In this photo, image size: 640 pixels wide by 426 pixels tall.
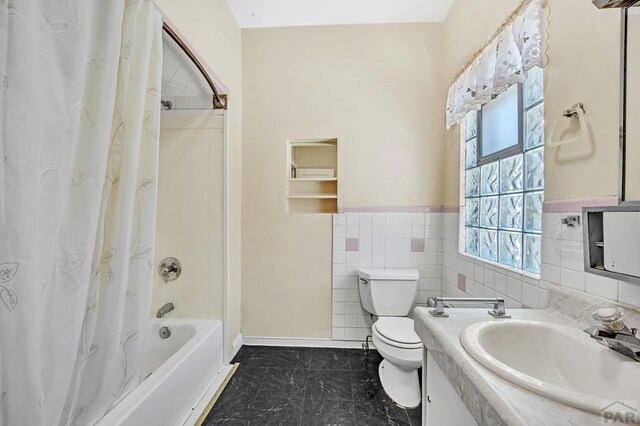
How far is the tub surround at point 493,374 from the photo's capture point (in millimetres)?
489

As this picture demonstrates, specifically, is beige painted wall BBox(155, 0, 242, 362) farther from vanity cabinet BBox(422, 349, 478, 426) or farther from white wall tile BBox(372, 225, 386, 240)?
vanity cabinet BBox(422, 349, 478, 426)

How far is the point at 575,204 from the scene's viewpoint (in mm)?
1010

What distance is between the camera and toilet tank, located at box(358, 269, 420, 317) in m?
2.01

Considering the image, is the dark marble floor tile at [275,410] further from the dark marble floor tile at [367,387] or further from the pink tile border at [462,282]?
the pink tile border at [462,282]

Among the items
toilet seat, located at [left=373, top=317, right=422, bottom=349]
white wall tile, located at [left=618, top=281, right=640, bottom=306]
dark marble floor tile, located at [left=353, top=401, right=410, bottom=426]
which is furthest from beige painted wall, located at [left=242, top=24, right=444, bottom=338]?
white wall tile, located at [left=618, top=281, right=640, bottom=306]

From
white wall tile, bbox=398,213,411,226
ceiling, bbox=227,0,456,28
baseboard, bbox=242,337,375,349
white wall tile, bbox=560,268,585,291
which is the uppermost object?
ceiling, bbox=227,0,456,28

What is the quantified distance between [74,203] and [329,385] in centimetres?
172

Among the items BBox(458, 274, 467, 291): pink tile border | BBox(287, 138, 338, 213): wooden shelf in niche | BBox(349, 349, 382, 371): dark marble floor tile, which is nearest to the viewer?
BBox(458, 274, 467, 291): pink tile border

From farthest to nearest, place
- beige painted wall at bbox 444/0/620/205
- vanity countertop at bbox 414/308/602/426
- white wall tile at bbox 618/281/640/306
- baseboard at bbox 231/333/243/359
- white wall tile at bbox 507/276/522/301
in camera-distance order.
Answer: baseboard at bbox 231/333/243/359
white wall tile at bbox 507/276/522/301
beige painted wall at bbox 444/0/620/205
white wall tile at bbox 618/281/640/306
vanity countertop at bbox 414/308/602/426

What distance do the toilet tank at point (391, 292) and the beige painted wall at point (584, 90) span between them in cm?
110

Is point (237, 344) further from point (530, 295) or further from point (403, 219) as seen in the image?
point (530, 295)

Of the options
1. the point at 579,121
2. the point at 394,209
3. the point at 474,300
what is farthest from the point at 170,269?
the point at 579,121

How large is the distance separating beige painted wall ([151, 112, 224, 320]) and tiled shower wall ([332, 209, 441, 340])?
98cm

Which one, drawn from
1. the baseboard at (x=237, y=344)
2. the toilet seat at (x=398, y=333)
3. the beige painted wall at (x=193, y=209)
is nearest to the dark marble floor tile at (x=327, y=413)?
the toilet seat at (x=398, y=333)
